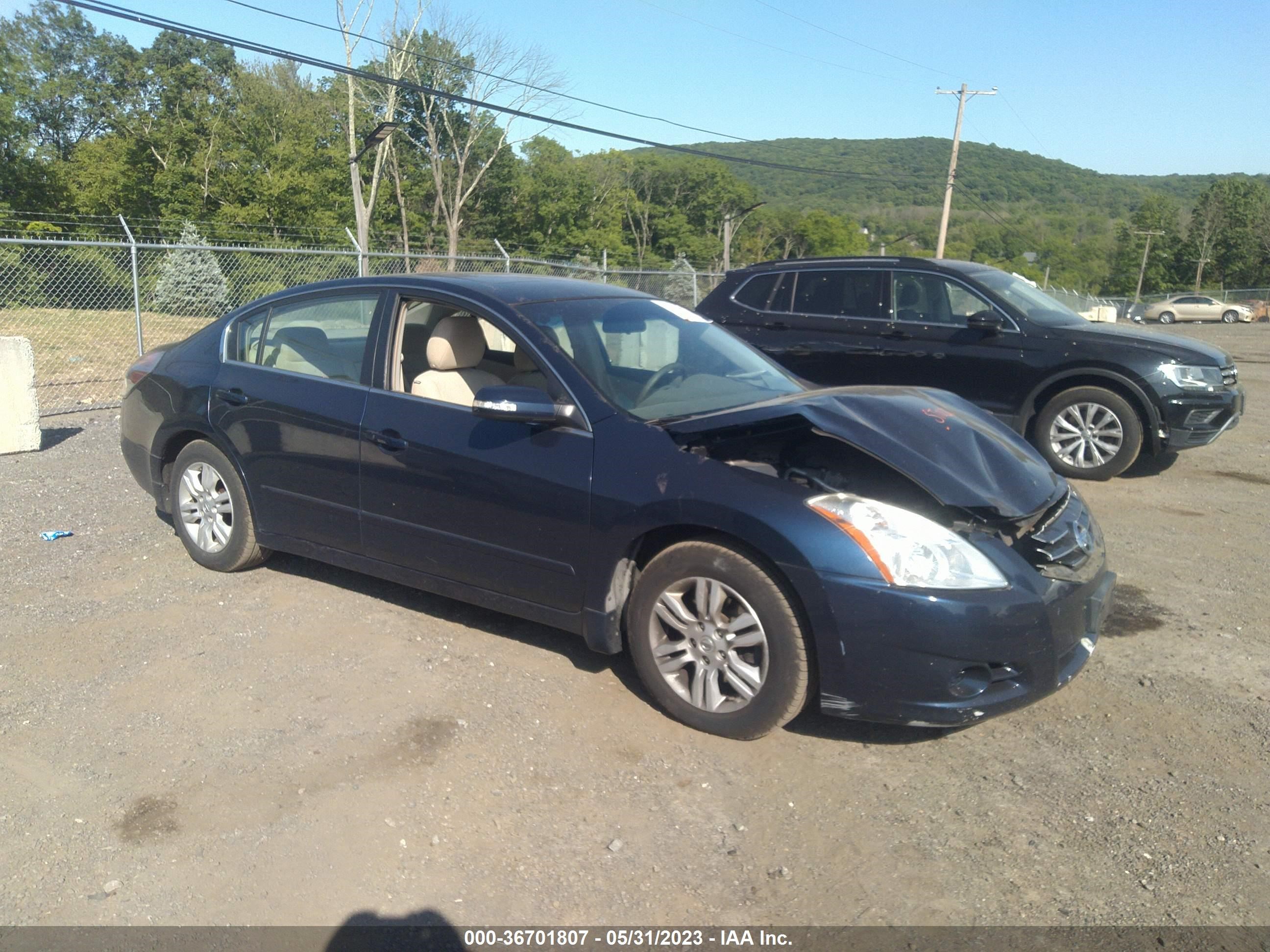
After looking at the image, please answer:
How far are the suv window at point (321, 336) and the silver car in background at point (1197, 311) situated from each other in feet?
185

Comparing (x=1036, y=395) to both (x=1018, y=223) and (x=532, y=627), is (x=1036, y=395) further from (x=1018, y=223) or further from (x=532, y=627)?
(x=1018, y=223)

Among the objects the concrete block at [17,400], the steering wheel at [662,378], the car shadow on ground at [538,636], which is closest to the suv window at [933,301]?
the steering wheel at [662,378]

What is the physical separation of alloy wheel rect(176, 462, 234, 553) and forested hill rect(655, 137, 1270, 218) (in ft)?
216

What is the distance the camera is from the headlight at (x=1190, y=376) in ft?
26.3

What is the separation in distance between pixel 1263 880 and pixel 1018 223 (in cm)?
8219

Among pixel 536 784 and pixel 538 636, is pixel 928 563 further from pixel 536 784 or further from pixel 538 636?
pixel 538 636

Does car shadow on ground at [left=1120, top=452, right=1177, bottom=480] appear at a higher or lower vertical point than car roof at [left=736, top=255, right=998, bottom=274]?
lower

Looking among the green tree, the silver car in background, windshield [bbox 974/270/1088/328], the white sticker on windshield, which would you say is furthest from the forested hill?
the white sticker on windshield

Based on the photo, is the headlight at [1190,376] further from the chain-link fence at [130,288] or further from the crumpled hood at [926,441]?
the chain-link fence at [130,288]

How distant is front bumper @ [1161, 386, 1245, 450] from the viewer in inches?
315

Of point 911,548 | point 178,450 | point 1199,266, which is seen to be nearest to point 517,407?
point 911,548

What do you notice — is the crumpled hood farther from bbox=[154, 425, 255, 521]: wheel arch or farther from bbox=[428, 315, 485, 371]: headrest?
bbox=[154, 425, 255, 521]: wheel arch

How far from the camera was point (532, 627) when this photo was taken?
487 cm

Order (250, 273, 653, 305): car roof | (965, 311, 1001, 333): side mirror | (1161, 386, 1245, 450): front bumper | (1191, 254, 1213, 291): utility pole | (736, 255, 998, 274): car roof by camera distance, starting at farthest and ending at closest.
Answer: (1191, 254, 1213, 291): utility pole → (736, 255, 998, 274): car roof → (965, 311, 1001, 333): side mirror → (1161, 386, 1245, 450): front bumper → (250, 273, 653, 305): car roof
